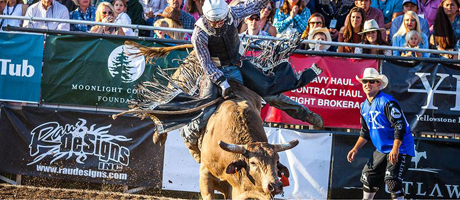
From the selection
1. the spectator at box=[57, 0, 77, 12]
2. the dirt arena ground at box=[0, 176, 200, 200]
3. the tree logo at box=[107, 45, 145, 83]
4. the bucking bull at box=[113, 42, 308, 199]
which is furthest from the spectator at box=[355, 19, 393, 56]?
the spectator at box=[57, 0, 77, 12]

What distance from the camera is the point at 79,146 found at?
8.85 meters

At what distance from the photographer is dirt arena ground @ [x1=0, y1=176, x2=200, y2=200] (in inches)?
325

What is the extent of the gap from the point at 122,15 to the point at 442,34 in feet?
16.7

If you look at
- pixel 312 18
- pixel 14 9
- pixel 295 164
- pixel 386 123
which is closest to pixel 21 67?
pixel 14 9

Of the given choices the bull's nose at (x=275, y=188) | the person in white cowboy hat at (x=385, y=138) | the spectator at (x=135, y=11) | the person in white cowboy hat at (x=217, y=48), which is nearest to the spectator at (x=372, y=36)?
the person in white cowboy hat at (x=385, y=138)

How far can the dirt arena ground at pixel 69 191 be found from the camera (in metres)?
8.27

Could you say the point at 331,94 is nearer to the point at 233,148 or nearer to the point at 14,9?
the point at 233,148

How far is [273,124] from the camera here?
896 cm

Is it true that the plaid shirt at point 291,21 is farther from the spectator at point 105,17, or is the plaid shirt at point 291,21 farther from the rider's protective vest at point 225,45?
the rider's protective vest at point 225,45

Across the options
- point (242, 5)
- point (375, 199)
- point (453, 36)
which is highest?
point (453, 36)

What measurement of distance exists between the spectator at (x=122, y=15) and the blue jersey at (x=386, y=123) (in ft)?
13.1

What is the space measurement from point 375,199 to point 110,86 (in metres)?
4.04

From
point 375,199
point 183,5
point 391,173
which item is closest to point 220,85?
point 391,173

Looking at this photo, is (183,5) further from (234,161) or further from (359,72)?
(234,161)
